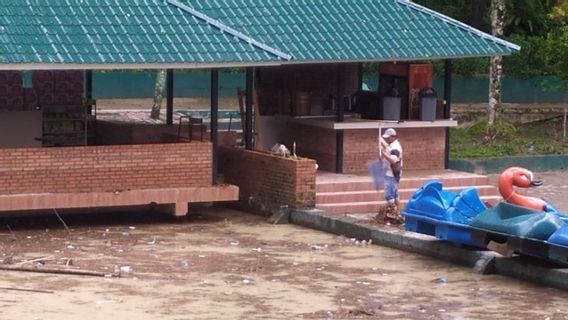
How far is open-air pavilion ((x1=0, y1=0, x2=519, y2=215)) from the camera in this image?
2025cm

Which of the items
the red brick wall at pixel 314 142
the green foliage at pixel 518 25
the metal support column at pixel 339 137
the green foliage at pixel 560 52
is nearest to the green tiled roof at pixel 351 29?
the metal support column at pixel 339 137

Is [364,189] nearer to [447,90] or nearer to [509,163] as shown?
[447,90]

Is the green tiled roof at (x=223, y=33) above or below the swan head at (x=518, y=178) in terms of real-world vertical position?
above

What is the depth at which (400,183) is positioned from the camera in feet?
75.3

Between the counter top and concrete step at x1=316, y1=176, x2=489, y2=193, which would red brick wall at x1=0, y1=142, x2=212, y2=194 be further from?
the counter top

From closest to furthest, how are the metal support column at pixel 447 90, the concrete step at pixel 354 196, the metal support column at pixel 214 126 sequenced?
1. the metal support column at pixel 214 126
2. the concrete step at pixel 354 196
3. the metal support column at pixel 447 90

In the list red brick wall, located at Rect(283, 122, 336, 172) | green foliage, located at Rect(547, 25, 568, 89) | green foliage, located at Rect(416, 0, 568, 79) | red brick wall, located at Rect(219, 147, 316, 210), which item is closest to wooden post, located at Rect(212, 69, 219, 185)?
red brick wall, located at Rect(219, 147, 316, 210)

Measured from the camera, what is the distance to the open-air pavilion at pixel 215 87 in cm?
2025

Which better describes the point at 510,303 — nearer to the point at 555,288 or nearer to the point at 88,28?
the point at 555,288

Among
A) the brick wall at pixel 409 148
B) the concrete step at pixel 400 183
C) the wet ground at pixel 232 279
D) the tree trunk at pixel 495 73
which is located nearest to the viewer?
the wet ground at pixel 232 279

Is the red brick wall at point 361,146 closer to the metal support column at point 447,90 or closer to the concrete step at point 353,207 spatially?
the metal support column at point 447,90

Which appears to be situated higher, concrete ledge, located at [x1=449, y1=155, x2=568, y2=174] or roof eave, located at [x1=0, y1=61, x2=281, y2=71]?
roof eave, located at [x1=0, y1=61, x2=281, y2=71]

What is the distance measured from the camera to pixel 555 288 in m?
16.4

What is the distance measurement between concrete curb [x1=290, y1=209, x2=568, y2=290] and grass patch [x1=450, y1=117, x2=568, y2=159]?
872cm
